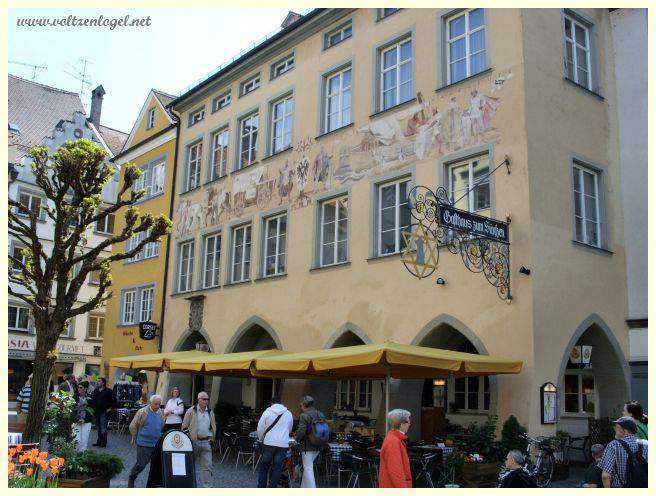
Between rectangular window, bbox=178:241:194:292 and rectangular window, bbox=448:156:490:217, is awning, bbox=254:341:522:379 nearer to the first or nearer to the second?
rectangular window, bbox=448:156:490:217

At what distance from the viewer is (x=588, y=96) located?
14.4 m

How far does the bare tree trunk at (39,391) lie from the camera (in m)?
9.95

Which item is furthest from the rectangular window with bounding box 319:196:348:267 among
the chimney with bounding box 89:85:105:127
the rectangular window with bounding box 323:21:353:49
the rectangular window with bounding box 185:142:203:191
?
the chimney with bounding box 89:85:105:127

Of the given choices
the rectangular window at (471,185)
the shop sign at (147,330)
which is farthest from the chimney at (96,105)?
the rectangular window at (471,185)

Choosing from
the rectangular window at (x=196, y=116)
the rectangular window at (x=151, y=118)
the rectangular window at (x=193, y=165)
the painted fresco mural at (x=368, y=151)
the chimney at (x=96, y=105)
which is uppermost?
the chimney at (x=96, y=105)

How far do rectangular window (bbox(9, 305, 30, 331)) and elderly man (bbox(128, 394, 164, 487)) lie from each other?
2827cm

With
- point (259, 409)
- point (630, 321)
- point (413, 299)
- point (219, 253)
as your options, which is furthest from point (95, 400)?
point (630, 321)

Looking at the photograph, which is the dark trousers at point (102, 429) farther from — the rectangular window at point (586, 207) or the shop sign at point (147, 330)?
the rectangular window at point (586, 207)

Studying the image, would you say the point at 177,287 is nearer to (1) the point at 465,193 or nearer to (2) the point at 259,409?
(2) the point at 259,409

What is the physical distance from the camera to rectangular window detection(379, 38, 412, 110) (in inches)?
617

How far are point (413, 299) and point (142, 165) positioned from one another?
15.6 metres

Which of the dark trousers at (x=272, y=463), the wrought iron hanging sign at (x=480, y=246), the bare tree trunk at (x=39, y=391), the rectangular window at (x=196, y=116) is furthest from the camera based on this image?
the rectangular window at (x=196, y=116)

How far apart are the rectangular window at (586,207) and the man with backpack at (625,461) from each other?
7.68 meters

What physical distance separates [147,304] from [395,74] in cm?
1256
